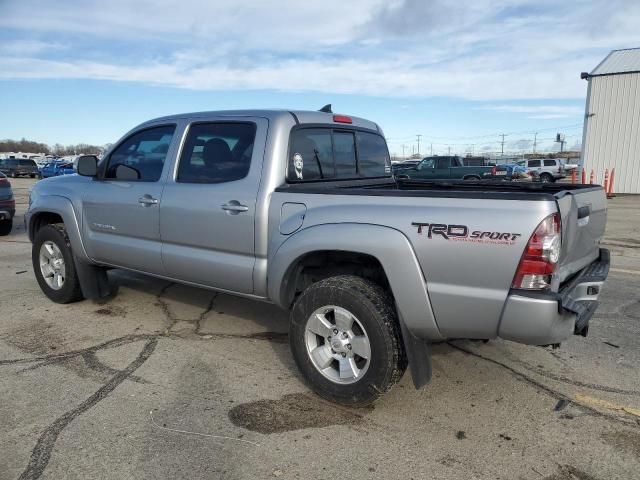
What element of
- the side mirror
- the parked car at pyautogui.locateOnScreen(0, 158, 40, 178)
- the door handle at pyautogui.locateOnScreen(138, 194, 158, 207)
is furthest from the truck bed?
the parked car at pyautogui.locateOnScreen(0, 158, 40, 178)

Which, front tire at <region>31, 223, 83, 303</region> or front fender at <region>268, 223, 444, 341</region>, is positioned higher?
front fender at <region>268, 223, 444, 341</region>

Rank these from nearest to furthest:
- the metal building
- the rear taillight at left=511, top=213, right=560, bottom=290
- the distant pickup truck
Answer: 1. the rear taillight at left=511, top=213, right=560, bottom=290
2. the metal building
3. the distant pickup truck

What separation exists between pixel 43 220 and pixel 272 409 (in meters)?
3.93

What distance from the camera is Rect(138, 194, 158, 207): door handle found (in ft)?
14.3

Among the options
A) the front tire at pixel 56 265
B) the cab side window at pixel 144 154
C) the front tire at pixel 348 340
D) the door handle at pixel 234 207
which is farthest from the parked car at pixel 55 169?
the front tire at pixel 348 340

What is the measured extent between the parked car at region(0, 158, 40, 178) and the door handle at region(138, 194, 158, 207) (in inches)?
1786

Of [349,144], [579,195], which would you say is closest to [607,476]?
[579,195]

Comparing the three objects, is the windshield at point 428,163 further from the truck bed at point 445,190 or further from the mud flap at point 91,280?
the mud flap at point 91,280

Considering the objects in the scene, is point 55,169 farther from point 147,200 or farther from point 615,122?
point 147,200

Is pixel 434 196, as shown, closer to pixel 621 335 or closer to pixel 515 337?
pixel 515 337

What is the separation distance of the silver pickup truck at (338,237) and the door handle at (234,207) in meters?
0.02

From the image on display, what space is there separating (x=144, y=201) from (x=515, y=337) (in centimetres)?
319

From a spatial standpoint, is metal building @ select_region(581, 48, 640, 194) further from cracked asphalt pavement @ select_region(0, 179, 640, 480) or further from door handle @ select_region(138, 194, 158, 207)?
door handle @ select_region(138, 194, 158, 207)

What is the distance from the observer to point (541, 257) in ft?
8.65
